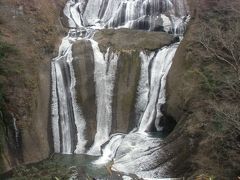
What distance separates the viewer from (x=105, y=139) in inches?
1156

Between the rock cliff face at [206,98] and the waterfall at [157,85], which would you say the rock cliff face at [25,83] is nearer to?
the waterfall at [157,85]

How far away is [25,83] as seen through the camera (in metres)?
28.6

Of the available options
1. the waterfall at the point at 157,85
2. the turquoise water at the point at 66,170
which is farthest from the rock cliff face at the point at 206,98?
the turquoise water at the point at 66,170

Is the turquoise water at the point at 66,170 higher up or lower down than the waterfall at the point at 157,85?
lower down

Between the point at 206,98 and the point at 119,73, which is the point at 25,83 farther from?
the point at 206,98

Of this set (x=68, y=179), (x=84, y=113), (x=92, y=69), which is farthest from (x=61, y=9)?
(x=68, y=179)

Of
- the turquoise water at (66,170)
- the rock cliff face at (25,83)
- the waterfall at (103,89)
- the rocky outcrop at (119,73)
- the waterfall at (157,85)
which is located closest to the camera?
the turquoise water at (66,170)

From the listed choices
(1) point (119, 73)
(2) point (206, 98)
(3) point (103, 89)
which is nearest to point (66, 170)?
(2) point (206, 98)

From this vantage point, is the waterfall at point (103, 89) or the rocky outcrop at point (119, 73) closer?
the waterfall at point (103, 89)

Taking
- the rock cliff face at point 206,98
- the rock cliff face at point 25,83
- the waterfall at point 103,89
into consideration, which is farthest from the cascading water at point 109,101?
the rock cliff face at point 206,98

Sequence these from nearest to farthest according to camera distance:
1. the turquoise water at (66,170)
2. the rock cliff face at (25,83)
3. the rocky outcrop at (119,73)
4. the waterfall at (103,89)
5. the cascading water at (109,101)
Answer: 1. the turquoise water at (66,170)
2. the rock cliff face at (25,83)
3. the cascading water at (109,101)
4. the waterfall at (103,89)
5. the rocky outcrop at (119,73)

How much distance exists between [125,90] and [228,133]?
10751mm

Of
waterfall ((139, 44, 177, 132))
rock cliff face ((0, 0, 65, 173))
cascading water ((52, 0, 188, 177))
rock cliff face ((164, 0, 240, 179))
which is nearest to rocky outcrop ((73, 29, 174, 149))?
cascading water ((52, 0, 188, 177))

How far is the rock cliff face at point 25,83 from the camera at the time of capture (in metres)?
26.8
